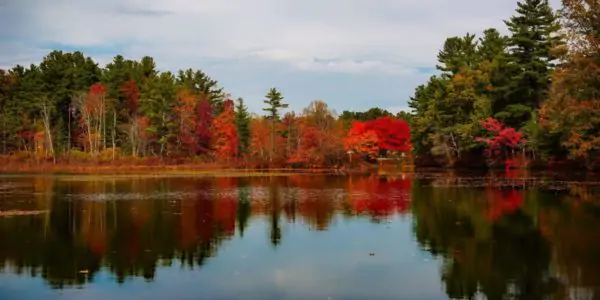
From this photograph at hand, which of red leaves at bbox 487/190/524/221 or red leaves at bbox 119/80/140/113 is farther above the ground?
red leaves at bbox 119/80/140/113

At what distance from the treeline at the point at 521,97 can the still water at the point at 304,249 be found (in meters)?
8.04

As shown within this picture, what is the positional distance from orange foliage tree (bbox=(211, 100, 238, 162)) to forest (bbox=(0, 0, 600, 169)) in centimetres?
13

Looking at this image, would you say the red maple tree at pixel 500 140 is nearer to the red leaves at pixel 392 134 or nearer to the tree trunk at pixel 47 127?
the red leaves at pixel 392 134

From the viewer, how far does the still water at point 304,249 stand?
1155cm

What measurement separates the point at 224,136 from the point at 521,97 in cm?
3841

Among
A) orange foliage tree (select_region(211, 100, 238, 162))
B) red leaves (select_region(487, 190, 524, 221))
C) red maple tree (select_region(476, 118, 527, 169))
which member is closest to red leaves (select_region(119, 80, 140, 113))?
orange foliage tree (select_region(211, 100, 238, 162))

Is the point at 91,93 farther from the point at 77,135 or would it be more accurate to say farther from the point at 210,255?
the point at 210,255

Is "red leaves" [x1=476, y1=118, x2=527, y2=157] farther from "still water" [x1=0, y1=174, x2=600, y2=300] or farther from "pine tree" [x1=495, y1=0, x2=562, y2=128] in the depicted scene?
"still water" [x1=0, y1=174, x2=600, y2=300]

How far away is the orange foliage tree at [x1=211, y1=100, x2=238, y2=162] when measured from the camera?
78750mm

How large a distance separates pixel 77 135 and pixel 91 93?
10.8m

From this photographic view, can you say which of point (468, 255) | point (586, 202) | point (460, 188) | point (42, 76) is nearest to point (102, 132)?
point (42, 76)

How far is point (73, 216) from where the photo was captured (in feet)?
75.0

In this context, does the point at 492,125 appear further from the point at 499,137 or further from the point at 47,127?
the point at 47,127

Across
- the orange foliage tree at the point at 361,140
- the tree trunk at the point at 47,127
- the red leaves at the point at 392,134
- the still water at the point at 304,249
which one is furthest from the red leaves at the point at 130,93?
the still water at the point at 304,249
